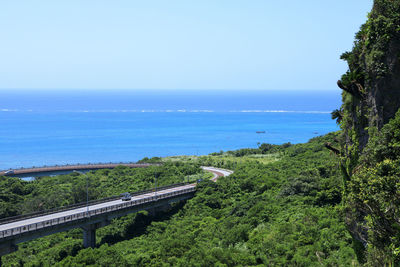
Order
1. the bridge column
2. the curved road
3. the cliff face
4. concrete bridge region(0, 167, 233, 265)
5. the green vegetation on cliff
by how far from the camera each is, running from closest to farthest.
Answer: the cliff face < the green vegetation on cliff < concrete bridge region(0, 167, 233, 265) < the curved road < the bridge column

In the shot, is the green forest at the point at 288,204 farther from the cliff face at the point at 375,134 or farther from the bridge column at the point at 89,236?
the bridge column at the point at 89,236

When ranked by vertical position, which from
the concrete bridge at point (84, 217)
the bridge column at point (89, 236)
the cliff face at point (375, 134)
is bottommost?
the bridge column at point (89, 236)

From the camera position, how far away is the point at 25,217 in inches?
2005

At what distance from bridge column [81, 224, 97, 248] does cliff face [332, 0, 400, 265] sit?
35841 mm

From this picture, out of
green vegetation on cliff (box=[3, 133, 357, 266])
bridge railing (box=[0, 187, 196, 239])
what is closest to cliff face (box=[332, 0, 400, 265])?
green vegetation on cliff (box=[3, 133, 357, 266])

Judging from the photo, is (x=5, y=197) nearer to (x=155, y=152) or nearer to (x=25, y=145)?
(x=155, y=152)

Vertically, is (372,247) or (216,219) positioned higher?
(372,247)

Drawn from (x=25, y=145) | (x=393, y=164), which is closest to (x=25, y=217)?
(x=393, y=164)

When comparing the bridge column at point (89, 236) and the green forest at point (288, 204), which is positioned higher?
the green forest at point (288, 204)

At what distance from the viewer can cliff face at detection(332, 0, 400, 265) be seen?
20.1 m

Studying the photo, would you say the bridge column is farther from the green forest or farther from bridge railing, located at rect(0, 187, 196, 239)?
bridge railing, located at rect(0, 187, 196, 239)

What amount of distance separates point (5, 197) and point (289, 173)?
47010 millimetres

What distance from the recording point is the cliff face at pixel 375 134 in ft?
66.1

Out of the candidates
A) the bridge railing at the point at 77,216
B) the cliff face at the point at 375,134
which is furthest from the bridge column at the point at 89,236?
the cliff face at the point at 375,134
